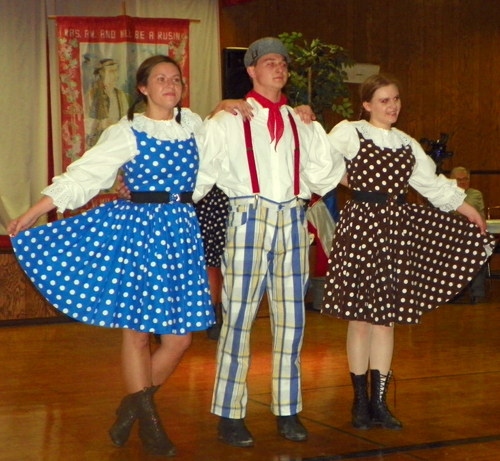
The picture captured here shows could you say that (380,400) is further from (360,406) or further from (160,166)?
(160,166)

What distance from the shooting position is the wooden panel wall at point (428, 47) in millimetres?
8078

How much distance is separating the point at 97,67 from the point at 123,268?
3719mm

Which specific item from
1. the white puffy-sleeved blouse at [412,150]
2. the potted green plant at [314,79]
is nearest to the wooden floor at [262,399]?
the white puffy-sleeved blouse at [412,150]

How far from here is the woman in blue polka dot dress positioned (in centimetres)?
295

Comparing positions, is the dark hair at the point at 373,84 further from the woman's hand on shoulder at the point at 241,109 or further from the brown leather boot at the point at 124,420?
the brown leather boot at the point at 124,420

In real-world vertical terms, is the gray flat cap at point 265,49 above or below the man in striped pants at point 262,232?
above

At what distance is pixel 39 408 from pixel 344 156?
162 cm

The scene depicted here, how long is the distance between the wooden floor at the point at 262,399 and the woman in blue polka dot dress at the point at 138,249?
1.09 ft

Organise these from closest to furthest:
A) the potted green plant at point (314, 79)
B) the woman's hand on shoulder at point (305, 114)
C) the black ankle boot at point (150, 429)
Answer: the black ankle boot at point (150, 429) → the woman's hand on shoulder at point (305, 114) → the potted green plant at point (314, 79)

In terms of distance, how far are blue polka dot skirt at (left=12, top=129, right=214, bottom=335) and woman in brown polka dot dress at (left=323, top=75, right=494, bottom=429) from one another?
24.1 inches

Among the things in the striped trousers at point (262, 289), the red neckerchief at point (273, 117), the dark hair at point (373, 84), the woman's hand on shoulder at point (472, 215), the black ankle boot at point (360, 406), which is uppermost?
the dark hair at point (373, 84)

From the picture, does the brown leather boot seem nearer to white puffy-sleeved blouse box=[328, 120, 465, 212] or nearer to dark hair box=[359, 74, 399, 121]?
white puffy-sleeved blouse box=[328, 120, 465, 212]

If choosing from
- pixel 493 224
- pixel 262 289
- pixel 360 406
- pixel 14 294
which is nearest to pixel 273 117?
pixel 262 289

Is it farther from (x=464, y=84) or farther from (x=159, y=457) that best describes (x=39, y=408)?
(x=464, y=84)
